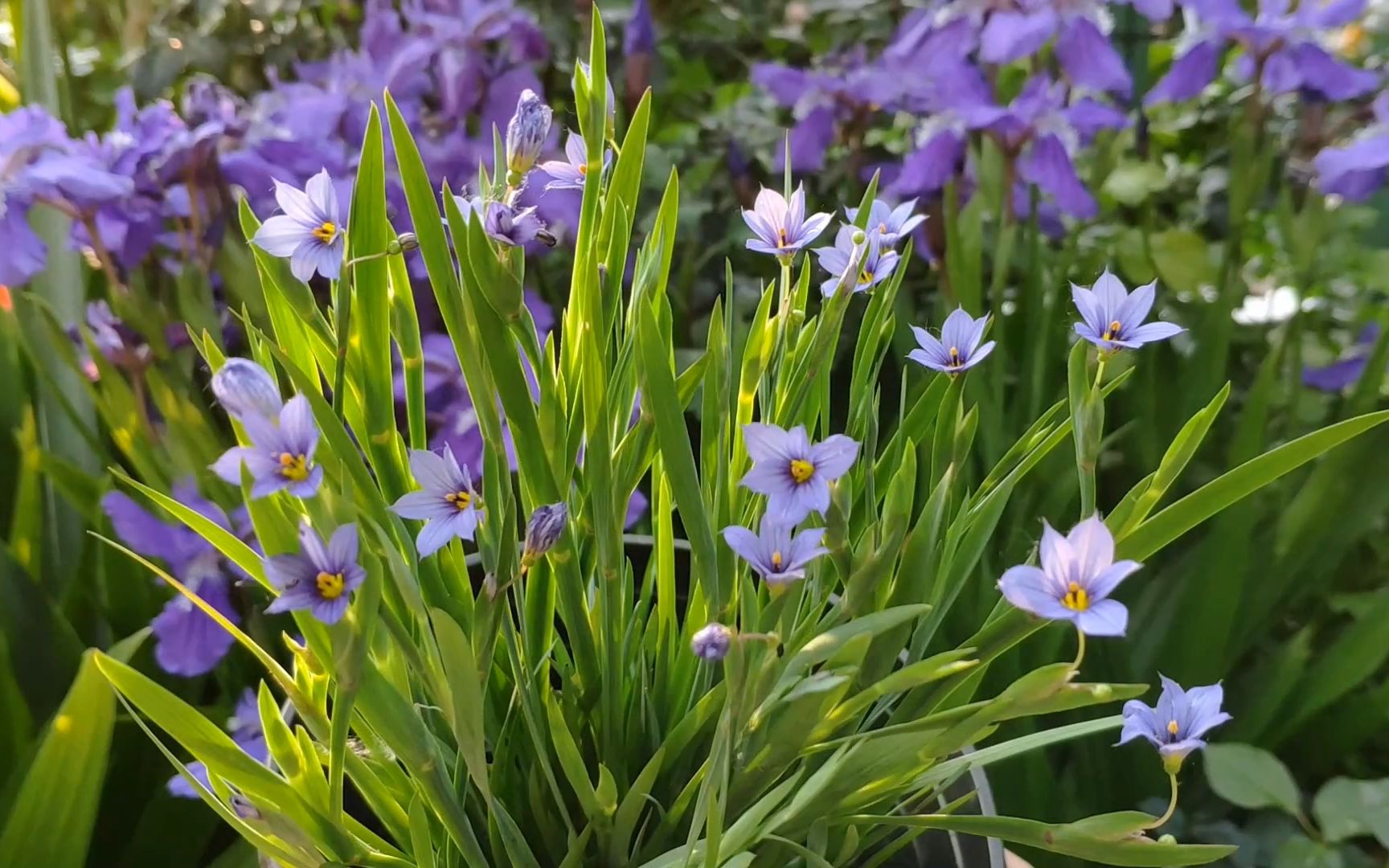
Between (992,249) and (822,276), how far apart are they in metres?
0.14

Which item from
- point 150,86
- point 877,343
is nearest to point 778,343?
point 877,343

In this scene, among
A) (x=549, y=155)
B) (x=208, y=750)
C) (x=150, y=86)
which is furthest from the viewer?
(x=150, y=86)

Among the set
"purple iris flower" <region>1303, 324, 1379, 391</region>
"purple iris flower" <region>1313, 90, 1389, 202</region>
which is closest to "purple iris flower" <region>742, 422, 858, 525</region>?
"purple iris flower" <region>1313, 90, 1389, 202</region>

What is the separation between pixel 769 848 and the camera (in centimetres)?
31

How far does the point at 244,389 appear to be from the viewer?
20cm

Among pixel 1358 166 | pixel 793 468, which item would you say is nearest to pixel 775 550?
pixel 793 468

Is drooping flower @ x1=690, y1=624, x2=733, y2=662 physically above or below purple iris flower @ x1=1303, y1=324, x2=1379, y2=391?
above

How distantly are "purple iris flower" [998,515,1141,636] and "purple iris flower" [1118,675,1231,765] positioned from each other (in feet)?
0.16

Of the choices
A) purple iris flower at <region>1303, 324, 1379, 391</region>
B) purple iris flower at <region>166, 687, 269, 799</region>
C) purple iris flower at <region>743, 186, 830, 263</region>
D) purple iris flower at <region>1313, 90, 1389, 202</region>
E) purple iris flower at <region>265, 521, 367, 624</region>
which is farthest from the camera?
purple iris flower at <region>1303, 324, 1379, 391</region>

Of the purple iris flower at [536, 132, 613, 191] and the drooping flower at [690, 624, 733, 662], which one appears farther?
the purple iris flower at [536, 132, 613, 191]

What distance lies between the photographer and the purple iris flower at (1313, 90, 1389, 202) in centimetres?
59

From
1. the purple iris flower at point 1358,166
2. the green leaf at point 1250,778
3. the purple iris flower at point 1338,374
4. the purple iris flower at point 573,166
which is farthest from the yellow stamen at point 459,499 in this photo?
the purple iris flower at point 1338,374

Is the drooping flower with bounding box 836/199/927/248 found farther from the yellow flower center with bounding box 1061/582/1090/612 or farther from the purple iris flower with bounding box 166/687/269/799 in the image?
the purple iris flower with bounding box 166/687/269/799

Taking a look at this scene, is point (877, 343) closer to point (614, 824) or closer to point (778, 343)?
point (778, 343)
